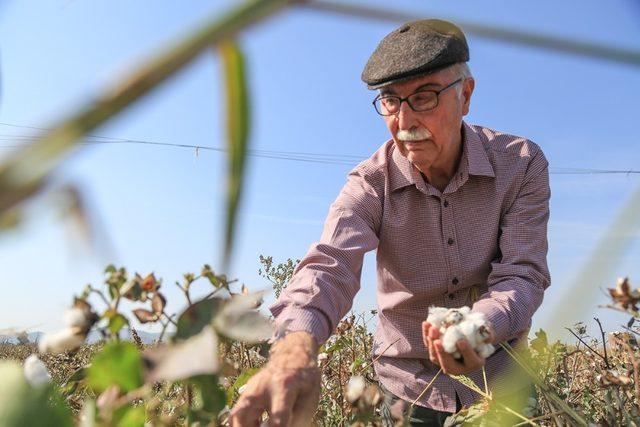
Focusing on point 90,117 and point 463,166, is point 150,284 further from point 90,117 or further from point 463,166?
point 463,166

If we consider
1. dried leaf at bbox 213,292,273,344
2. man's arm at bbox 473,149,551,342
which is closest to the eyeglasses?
man's arm at bbox 473,149,551,342

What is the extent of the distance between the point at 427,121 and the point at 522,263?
630 mm

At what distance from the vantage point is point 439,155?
2.61 m

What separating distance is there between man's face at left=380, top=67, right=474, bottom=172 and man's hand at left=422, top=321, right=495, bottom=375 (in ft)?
4.36

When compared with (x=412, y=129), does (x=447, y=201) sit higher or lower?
lower

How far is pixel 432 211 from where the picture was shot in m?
2.70

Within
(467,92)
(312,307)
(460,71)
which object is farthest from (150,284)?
(467,92)

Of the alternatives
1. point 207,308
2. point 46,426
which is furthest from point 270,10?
point 207,308

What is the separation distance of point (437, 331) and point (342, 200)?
132cm

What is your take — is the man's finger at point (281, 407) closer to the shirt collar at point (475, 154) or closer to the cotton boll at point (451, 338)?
the cotton boll at point (451, 338)

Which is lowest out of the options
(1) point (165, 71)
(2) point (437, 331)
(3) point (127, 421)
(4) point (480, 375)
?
(4) point (480, 375)

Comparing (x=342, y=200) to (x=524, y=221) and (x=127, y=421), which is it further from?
(x=127, y=421)

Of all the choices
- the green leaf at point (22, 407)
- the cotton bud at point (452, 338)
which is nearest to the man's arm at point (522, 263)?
the cotton bud at point (452, 338)

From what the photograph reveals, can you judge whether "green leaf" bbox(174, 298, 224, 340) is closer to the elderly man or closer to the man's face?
the elderly man
